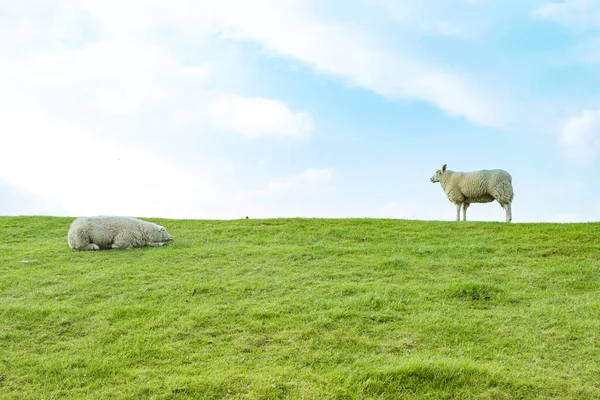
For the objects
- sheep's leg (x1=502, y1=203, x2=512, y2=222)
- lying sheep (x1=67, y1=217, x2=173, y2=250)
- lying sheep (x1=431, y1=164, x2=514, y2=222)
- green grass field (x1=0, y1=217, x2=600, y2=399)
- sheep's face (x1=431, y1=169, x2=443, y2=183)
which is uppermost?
sheep's face (x1=431, y1=169, x2=443, y2=183)

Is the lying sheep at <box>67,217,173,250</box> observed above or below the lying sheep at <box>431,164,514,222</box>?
below

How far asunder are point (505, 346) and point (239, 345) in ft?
13.2

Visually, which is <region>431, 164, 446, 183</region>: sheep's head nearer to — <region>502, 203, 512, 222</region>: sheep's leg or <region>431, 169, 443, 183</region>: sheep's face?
<region>431, 169, 443, 183</region>: sheep's face

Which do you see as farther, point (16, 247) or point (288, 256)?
point (16, 247)

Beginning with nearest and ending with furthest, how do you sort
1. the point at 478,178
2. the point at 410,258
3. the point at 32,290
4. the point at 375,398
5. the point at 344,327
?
the point at 375,398, the point at 344,327, the point at 32,290, the point at 410,258, the point at 478,178

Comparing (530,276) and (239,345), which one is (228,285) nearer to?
(239,345)

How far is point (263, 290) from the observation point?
35.5 ft

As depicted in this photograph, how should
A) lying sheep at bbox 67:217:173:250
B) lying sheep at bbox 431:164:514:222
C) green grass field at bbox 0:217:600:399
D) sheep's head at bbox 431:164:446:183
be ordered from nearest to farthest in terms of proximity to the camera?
green grass field at bbox 0:217:600:399 → lying sheep at bbox 67:217:173:250 → lying sheep at bbox 431:164:514:222 → sheep's head at bbox 431:164:446:183

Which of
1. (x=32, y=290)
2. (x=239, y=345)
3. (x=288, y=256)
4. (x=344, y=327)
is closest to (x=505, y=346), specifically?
(x=344, y=327)

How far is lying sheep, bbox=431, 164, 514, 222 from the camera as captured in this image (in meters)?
21.0

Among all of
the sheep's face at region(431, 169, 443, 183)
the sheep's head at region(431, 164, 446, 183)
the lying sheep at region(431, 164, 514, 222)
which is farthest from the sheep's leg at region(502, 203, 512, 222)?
the sheep's face at region(431, 169, 443, 183)

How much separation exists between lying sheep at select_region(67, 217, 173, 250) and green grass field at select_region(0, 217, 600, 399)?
1.74ft

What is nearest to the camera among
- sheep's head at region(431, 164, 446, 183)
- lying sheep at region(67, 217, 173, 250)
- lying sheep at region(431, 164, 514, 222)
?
lying sheep at region(67, 217, 173, 250)

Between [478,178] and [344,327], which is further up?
[478,178]
